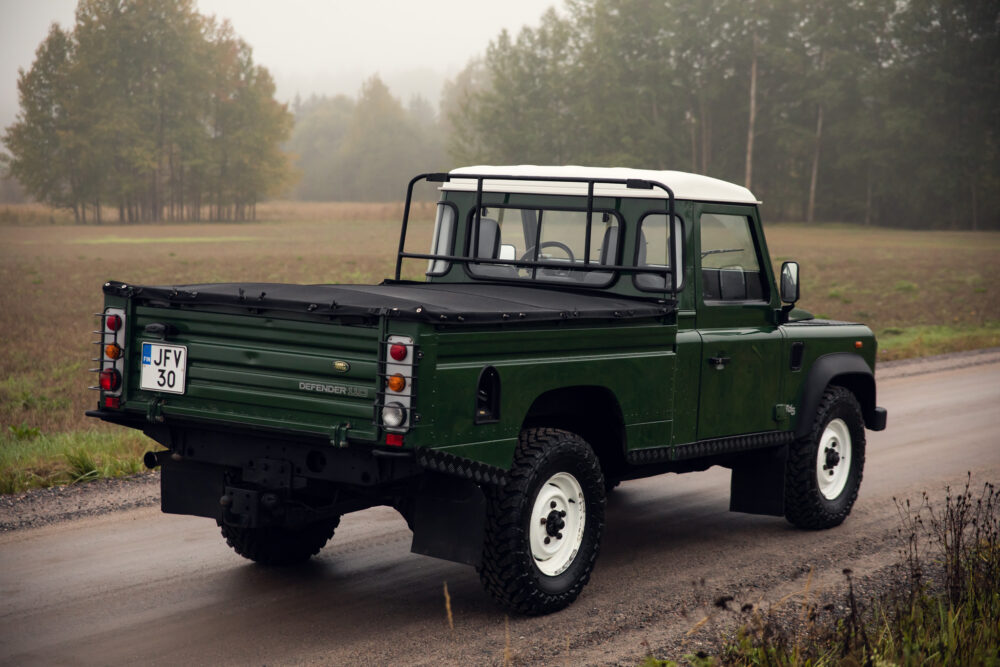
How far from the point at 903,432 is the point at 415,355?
787 centimetres

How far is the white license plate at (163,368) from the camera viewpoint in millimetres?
5527

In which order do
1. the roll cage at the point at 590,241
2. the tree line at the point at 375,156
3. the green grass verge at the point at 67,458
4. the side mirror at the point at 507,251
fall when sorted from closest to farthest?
the roll cage at the point at 590,241, the side mirror at the point at 507,251, the green grass verge at the point at 67,458, the tree line at the point at 375,156

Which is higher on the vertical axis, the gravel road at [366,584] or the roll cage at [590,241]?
the roll cage at [590,241]

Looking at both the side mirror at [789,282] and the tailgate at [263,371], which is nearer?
the tailgate at [263,371]

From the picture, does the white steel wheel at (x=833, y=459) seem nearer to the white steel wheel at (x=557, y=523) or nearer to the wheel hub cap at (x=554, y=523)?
the white steel wheel at (x=557, y=523)

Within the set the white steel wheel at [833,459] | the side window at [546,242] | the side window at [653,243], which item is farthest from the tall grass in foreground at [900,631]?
the side window at [546,242]

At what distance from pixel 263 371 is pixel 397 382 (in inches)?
31.1

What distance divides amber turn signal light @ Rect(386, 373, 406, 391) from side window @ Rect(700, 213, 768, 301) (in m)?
2.54

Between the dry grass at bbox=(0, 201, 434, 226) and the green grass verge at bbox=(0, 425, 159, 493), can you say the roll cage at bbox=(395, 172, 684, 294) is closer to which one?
the green grass verge at bbox=(0, 425, 159, 493)

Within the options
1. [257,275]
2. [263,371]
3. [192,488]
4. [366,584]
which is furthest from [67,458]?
[257,275]

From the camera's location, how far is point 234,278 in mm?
28750

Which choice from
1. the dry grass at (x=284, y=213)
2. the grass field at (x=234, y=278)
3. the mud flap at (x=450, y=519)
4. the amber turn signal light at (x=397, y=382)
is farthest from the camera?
the dry grass at (x=284, y=213)

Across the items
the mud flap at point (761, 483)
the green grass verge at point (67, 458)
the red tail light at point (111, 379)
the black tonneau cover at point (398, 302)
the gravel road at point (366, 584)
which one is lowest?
the green grass verge at point (67, 458)

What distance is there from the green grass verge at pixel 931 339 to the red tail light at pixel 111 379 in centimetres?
1469
